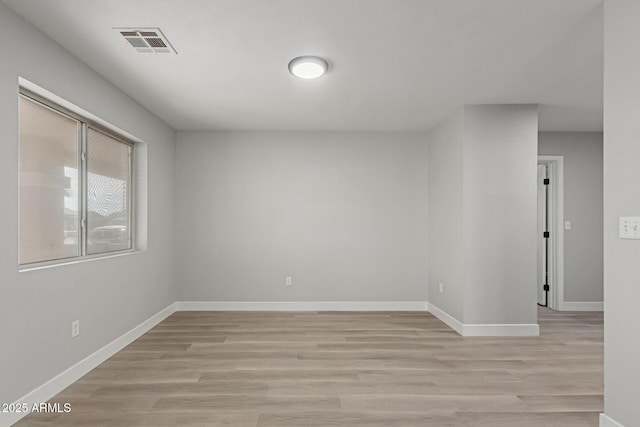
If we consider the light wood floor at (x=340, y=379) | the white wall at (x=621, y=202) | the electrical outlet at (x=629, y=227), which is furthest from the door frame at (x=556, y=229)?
the electrical outlet at (x=629, y=227)

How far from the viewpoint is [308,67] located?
113 inches

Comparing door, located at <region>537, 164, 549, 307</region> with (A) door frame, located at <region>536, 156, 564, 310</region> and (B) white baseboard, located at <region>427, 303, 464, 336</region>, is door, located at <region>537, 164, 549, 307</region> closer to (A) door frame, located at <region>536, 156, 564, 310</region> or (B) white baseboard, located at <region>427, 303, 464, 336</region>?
(A) door frame, located at <region>536, 156, 564, 310</region>

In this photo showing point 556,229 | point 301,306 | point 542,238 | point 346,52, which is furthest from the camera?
point 542,238

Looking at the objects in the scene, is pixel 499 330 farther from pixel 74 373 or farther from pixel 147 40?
pixel 147 40

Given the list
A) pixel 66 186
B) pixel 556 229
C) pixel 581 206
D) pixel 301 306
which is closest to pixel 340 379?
pixel 301 306

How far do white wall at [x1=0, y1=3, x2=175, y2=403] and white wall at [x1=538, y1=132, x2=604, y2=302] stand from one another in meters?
5.60

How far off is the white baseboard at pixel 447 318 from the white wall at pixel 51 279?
3.55 metres

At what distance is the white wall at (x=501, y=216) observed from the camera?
13.0 feet

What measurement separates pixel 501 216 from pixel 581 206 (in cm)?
222

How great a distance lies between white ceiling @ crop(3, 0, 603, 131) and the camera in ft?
7.10

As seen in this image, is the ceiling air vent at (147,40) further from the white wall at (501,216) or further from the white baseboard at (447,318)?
the white baseboard at (447,318)

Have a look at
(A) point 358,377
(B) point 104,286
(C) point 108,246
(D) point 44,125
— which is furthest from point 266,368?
(D) point 44,125

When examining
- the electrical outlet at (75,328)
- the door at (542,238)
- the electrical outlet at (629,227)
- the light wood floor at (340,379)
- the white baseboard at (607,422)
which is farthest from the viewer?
the door at (542,238)

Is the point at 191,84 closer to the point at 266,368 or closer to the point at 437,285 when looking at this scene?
the point at 266,368
